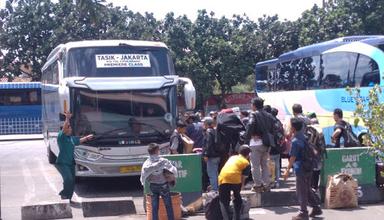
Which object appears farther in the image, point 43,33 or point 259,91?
point 43,33

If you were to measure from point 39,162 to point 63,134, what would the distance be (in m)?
9.24

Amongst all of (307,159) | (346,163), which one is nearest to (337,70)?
(346,163)

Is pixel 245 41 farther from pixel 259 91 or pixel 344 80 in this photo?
pixel 344 80

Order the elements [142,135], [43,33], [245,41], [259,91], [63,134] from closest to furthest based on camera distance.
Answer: [63,134] < [142,135] < [259,91] < [245,41] < [43,33]

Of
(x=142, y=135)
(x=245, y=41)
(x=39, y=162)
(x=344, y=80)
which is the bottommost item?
(x=39, y=162)

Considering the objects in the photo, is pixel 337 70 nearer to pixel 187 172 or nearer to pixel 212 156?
pixel 212 156

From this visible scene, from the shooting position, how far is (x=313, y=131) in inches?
417

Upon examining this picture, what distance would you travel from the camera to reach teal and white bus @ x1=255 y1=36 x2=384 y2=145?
631 inches

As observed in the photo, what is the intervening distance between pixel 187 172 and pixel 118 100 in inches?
118

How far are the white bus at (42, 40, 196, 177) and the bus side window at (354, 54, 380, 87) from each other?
17.7 ft

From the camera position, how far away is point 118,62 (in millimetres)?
13305

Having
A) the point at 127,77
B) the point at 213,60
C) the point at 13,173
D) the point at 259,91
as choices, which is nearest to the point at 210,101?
the point at 213,60

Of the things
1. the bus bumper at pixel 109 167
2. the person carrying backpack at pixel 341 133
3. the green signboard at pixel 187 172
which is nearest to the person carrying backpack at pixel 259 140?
the green signboard at pixel 187 172

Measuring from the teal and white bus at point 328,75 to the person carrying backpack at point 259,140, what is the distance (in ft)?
11.4
